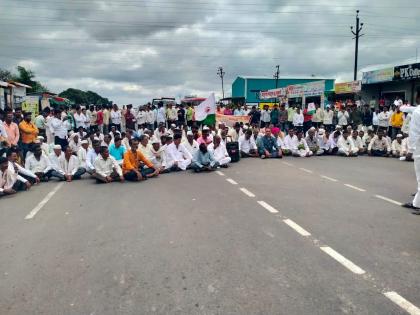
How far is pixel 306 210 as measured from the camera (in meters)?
7.36

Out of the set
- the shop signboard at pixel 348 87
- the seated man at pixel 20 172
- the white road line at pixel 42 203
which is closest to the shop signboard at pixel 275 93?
the shop signboard at pixel 348 87

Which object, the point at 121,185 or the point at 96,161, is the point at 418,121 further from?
the point at 96,161

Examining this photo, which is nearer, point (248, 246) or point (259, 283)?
point (259, 283)

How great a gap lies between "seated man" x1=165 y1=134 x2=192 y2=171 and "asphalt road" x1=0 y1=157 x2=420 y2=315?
4.17m

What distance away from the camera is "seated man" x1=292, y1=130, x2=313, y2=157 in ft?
57.2

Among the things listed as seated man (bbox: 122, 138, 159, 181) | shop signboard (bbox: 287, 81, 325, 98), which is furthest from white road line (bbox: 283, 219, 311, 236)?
shop signboard (bbox: 287, 81, 325, 98)

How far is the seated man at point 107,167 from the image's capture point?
11.6 metres

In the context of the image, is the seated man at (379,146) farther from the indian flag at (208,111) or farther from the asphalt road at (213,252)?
the asphalt road at (213,252)

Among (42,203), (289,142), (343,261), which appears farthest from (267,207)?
(289,142)

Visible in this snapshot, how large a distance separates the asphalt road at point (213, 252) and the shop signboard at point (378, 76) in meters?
17.0

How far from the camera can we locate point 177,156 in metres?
14.0

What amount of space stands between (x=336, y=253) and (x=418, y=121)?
11.2 feet

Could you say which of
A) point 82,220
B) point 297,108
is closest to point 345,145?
point 297,108

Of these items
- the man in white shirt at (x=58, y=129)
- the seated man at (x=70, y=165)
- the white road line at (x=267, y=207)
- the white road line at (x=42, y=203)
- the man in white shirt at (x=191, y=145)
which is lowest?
the white road line at (x=42, y=203)
